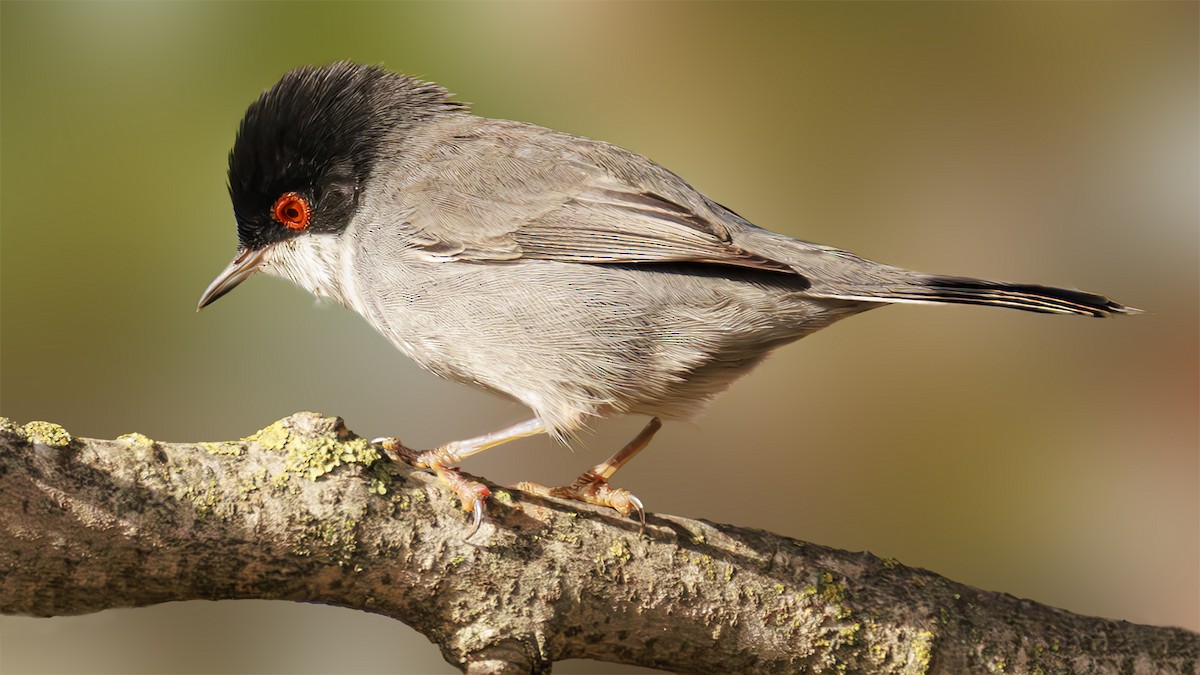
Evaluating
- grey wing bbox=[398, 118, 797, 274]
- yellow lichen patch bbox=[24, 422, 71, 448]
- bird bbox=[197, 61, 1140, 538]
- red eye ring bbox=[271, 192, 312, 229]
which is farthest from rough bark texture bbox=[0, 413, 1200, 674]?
red eye ring bbox=[271, 192, 312, 229]

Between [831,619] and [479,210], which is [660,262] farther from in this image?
[831,619]

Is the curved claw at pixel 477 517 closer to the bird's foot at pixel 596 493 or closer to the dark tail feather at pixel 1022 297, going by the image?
the bird's foot at pixel 596 493

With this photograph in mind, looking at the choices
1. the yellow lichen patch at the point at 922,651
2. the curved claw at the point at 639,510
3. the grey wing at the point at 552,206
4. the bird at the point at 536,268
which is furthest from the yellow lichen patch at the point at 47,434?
the yellow lichen patch at the point at 922,651

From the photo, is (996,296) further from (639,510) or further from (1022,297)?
(639,510)

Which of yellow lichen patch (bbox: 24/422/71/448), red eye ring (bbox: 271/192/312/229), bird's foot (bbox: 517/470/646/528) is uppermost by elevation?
red eye ring (bbox: 271/192/312/229)

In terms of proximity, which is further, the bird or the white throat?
the white throat

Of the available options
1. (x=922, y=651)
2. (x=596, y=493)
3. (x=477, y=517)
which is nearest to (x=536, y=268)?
(x=596, y=493)

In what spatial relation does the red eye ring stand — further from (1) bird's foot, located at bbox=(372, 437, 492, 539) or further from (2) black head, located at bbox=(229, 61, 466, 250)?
(1) bird's foot, located at bbox=(372, 437, 492, 539)
